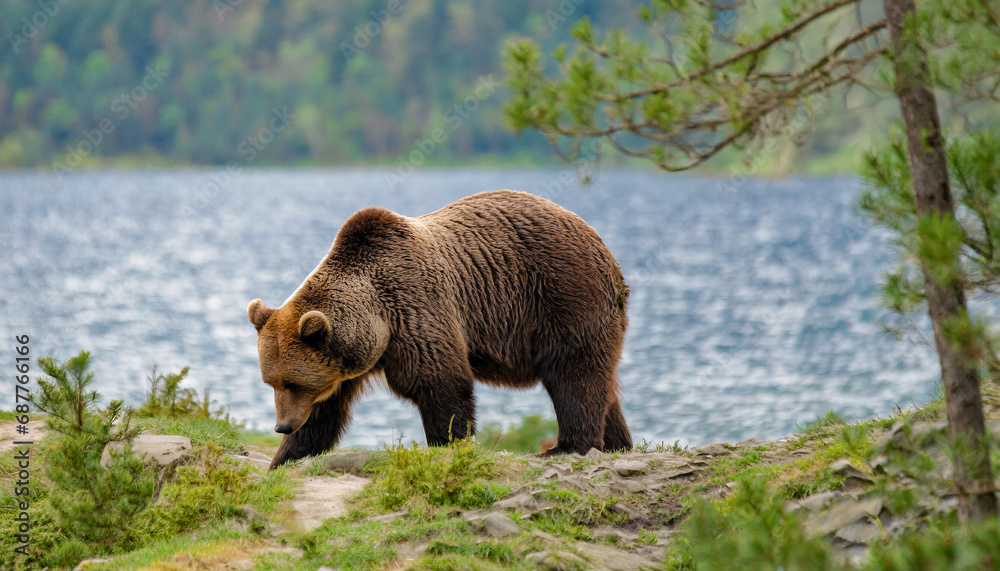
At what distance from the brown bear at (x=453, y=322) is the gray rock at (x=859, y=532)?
2.86 meters

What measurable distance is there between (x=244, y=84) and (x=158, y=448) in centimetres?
10972

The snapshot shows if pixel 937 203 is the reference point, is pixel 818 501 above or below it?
below

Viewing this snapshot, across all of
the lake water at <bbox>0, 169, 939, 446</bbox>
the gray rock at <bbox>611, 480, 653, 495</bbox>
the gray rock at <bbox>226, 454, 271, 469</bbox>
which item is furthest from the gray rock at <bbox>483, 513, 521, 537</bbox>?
the gray rock at <bbox>226, 454, 271, 469</bbox>

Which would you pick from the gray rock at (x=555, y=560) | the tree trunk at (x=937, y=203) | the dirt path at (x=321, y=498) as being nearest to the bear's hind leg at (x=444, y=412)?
the dirt path at (x=321, y=498)

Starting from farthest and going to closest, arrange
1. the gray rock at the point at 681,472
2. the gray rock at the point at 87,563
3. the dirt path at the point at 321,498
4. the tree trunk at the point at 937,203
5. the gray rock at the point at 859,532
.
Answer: the gray rock at the point at 681,472 < the dirt path at the point at 321,498 < the gray rock at the point at 87,563 < the gray rock at the point at 859,532 < the tree trunk at the point at 937,203

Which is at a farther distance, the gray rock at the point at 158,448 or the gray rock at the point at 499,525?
the gray rock at the point at 158,448

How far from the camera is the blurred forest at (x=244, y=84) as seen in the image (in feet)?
337

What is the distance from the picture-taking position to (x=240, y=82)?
109m

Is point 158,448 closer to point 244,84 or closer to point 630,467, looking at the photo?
point 630,467

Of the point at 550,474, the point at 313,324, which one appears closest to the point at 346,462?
the point at 313,324

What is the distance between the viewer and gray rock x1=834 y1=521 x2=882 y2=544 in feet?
15.9

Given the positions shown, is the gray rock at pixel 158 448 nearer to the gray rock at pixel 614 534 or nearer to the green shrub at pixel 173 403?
the green shrub at pixel 173 403

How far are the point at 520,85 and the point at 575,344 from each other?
121 inches

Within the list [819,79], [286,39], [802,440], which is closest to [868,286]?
[802,440]
